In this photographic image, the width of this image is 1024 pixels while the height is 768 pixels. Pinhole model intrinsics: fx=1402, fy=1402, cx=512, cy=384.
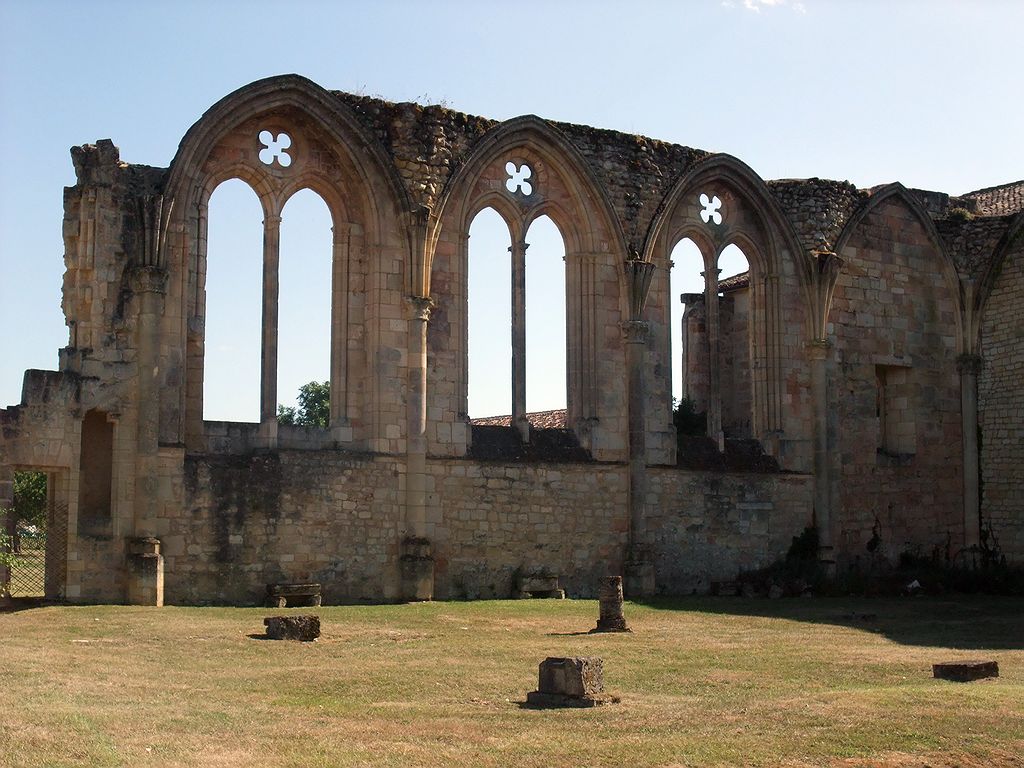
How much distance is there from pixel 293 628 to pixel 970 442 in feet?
46.8

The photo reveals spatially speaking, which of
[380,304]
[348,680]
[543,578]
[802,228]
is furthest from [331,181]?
[348,680]

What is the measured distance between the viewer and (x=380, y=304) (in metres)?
18.9

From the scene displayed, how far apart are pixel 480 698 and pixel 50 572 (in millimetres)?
8217

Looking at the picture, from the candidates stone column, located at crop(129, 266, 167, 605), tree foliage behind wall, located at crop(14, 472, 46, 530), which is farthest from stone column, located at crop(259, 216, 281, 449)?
tree foliage behind wall, located at crop(14, 472, 46, 530)

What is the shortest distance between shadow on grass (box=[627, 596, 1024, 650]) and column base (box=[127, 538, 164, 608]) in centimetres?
623

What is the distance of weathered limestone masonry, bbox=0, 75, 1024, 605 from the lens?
1716 centimetres

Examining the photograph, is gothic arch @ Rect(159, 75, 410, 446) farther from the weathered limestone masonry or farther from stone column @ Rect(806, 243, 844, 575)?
stone column @ Rect(806, 243, 844, 575)

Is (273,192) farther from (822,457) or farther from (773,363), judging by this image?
(822,457)

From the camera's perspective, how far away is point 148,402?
1708 cm

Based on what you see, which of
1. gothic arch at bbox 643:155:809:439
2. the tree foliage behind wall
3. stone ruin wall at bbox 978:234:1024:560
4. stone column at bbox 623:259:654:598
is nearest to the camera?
stone column at bbox 623:259:654:598

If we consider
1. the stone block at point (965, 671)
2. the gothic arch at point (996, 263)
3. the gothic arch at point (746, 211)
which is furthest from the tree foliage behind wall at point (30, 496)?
the stone block at point (965, 671)

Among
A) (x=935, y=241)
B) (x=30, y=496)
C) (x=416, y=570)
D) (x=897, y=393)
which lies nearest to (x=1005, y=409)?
(x=897, y=393)

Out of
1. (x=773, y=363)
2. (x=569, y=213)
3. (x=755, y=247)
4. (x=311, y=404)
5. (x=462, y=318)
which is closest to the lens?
(x=462, y=318)

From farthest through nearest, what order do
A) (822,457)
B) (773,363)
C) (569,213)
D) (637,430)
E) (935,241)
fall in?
(935,241) < (773,363) < (822,457) < (569,213) < (637,430)
